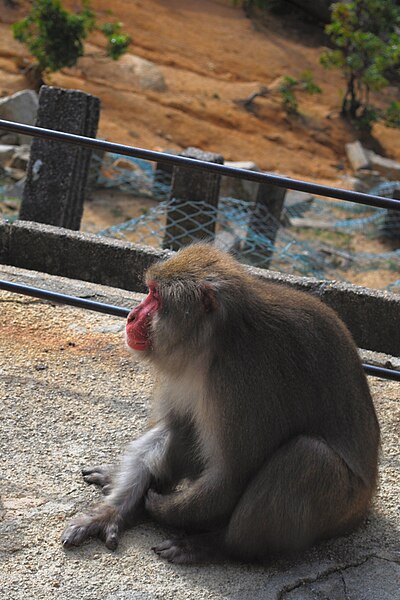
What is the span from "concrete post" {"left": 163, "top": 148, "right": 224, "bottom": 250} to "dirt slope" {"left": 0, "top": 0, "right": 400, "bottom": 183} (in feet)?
23.9

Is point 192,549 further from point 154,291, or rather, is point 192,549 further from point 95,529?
point 154,291

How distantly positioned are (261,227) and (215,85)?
411 inches

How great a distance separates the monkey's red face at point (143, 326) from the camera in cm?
294

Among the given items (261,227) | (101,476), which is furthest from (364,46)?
(101,476)

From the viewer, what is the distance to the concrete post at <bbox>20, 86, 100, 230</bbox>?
586cm

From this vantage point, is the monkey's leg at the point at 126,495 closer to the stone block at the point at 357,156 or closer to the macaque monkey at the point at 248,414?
the macaque monkey at the point at 248,414

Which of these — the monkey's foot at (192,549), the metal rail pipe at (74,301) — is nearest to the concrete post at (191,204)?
the metal rail pipe at (74,301)

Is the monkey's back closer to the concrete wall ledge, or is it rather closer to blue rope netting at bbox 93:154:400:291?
the concrete wall ledge

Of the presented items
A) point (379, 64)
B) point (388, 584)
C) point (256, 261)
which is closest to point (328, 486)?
point (388, 584)

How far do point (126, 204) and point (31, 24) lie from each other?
16.6ft

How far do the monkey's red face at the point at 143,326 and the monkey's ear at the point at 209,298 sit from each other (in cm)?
16

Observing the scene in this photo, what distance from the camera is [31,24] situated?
13875mm

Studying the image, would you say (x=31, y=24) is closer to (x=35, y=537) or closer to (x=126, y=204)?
(x=126, y=204)

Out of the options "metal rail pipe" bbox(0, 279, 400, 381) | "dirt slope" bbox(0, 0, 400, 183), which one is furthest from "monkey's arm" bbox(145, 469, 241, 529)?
"dirt slope" bbox(0, 0, 400, 183)
